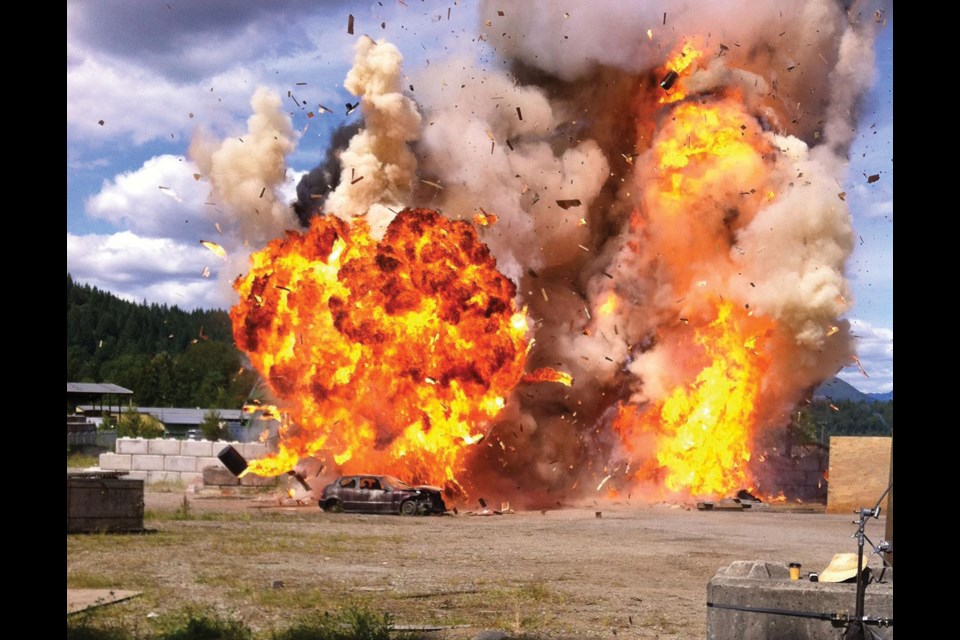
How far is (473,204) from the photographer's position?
36406 mm

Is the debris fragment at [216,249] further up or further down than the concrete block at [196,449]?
further up

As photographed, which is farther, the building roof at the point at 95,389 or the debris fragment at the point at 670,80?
the building roof at the point at 95,389

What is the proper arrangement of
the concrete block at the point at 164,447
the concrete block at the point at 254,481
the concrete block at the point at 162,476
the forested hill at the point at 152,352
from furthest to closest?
the forested hill at the point at 152,352 < the concrete block at the point at 164,447 < the concrete block at the point at 162,476 < the concrete block at the point at 254,481

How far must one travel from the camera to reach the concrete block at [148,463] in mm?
36688

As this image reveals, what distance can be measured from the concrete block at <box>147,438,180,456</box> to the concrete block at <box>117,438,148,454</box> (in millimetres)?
244

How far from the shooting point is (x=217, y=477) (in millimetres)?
33781

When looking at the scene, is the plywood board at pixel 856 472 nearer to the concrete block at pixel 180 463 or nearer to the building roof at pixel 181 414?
the concrete block at pixel 180 463

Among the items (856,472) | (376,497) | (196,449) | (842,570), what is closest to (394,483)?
(376,497)

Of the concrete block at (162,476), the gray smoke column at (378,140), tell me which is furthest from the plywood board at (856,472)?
the concrete block at (162,476)

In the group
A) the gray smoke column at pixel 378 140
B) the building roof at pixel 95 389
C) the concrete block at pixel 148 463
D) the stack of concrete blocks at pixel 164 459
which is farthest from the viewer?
the building roof at pixel 95 389

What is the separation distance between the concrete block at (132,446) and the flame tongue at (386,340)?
724 centimetres

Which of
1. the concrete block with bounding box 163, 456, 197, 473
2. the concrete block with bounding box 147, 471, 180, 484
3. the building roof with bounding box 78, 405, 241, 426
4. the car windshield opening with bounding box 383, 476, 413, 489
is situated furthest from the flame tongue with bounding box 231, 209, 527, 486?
the building roof with bounding box 78, 405, 241, 426

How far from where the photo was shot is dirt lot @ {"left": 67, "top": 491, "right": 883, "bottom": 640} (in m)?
13.6
